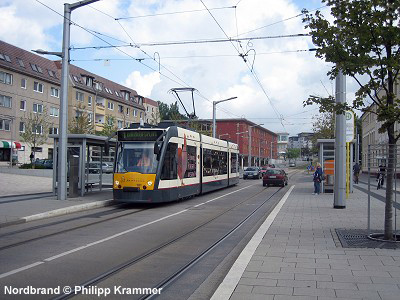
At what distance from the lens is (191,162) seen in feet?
64.1

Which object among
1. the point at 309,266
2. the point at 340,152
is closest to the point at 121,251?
the point at 309,266

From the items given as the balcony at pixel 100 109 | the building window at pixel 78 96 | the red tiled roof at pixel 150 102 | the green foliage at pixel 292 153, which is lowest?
the green foliage at pixel 292 153

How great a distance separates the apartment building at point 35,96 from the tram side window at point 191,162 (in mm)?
25834

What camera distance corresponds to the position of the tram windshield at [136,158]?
16031 mm

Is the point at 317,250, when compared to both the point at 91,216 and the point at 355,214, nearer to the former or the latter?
the point at 355,214

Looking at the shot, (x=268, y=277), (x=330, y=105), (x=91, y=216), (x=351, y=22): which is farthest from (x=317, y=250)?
(x=91, y=216)

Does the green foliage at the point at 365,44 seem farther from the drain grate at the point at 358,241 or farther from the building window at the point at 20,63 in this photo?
the building window at the point at 20,63

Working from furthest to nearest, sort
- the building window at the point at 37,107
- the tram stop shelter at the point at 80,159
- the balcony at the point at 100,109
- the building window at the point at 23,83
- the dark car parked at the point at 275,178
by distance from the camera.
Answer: the balcony at the point at 100,109 → the building window at the point at 37,107 → the building window at the point at 23,83 → the dark car parked at the point at 275,178 → the tram stop shelter at the point at 80,159

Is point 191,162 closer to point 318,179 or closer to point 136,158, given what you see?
point 136,158

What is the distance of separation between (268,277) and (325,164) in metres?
19.7

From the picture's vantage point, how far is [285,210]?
50.8ft

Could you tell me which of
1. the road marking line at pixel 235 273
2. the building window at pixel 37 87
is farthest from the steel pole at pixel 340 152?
the building window at pixel 37 87

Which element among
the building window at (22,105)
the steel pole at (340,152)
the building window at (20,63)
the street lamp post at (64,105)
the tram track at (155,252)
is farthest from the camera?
the building window at (20,63)

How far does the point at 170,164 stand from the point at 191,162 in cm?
282
